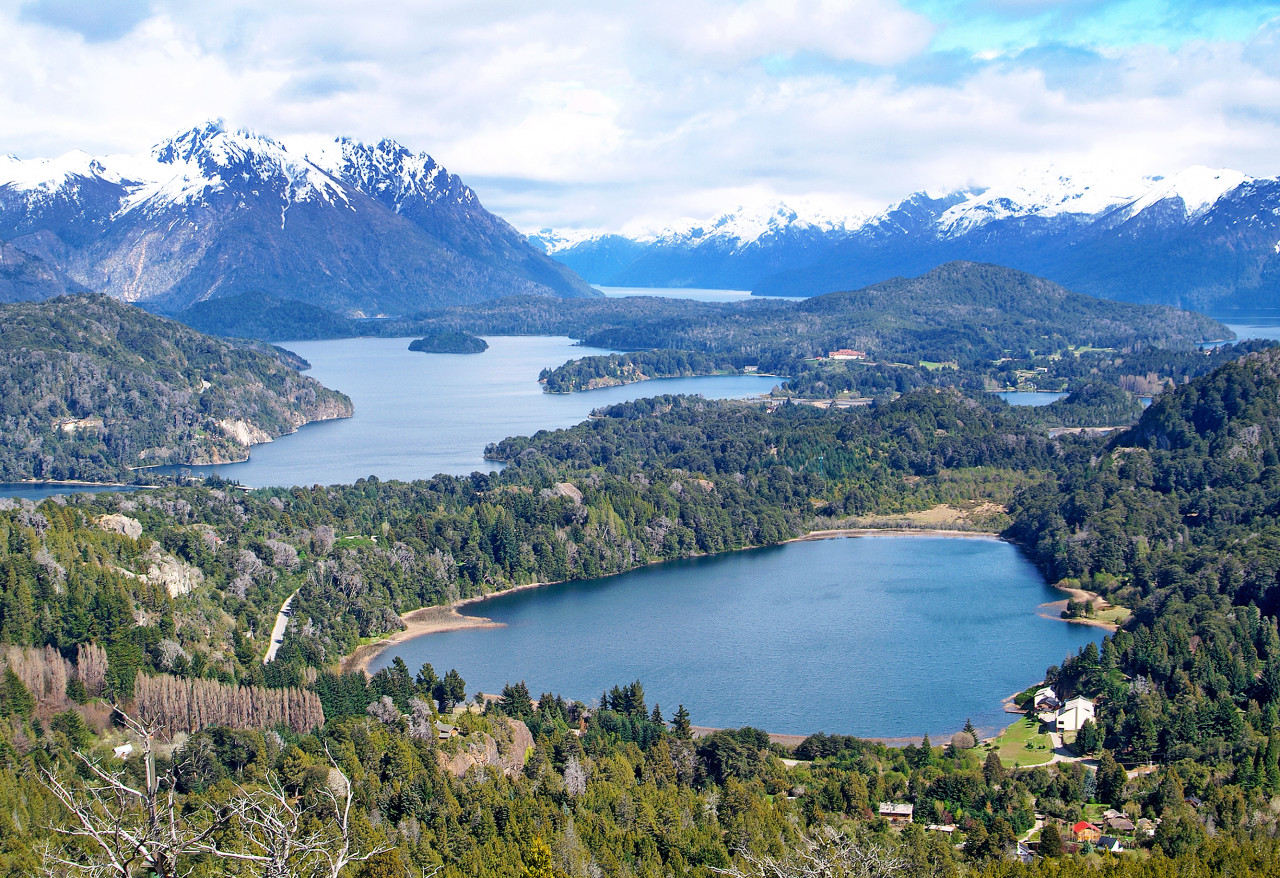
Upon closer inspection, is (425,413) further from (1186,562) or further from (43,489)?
(1186,562)

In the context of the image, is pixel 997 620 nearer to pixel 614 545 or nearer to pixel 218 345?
pixel 614 545

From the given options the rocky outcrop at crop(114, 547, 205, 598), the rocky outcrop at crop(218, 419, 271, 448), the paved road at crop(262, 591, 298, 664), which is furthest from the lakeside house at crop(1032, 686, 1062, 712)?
the rocky outcrop at crop(218, 419, 271, 448)

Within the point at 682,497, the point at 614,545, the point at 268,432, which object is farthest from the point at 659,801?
the point at 268,432

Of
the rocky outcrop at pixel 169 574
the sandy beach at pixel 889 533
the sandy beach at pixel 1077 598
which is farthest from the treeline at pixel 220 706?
the sandy beach at pixel 889 533

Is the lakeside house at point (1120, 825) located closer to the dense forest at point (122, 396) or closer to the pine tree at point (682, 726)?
the pine tree at point (682, 726)

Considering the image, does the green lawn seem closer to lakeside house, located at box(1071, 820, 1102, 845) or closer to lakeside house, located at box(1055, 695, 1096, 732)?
lakeside house, located at box(1055, 695, 1096, 732)

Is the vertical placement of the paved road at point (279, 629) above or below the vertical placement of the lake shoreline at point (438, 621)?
above
